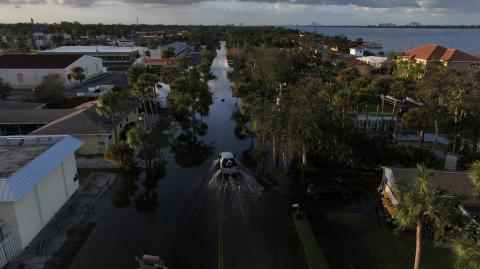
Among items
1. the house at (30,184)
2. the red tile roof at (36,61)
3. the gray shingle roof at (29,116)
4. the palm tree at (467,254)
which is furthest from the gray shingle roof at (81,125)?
the red tile roof at (36,61)

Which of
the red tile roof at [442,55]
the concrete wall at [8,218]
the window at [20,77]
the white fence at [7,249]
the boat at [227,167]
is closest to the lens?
the white fence at [7,249]

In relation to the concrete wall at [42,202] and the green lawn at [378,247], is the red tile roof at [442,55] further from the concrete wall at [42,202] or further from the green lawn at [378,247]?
the concrete wall at [42,202]

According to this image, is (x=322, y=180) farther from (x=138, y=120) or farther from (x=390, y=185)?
(x=138, y=120)

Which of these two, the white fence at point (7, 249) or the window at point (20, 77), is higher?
the window at point (20, 77)

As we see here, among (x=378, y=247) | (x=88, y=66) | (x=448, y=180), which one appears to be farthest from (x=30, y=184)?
(x=88, y=66)

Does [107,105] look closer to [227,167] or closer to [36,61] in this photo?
[227,167]

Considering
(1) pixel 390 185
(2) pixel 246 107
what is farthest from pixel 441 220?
(2) pixel 246 107

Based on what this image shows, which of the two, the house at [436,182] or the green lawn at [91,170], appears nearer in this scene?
the house at [436,182]
